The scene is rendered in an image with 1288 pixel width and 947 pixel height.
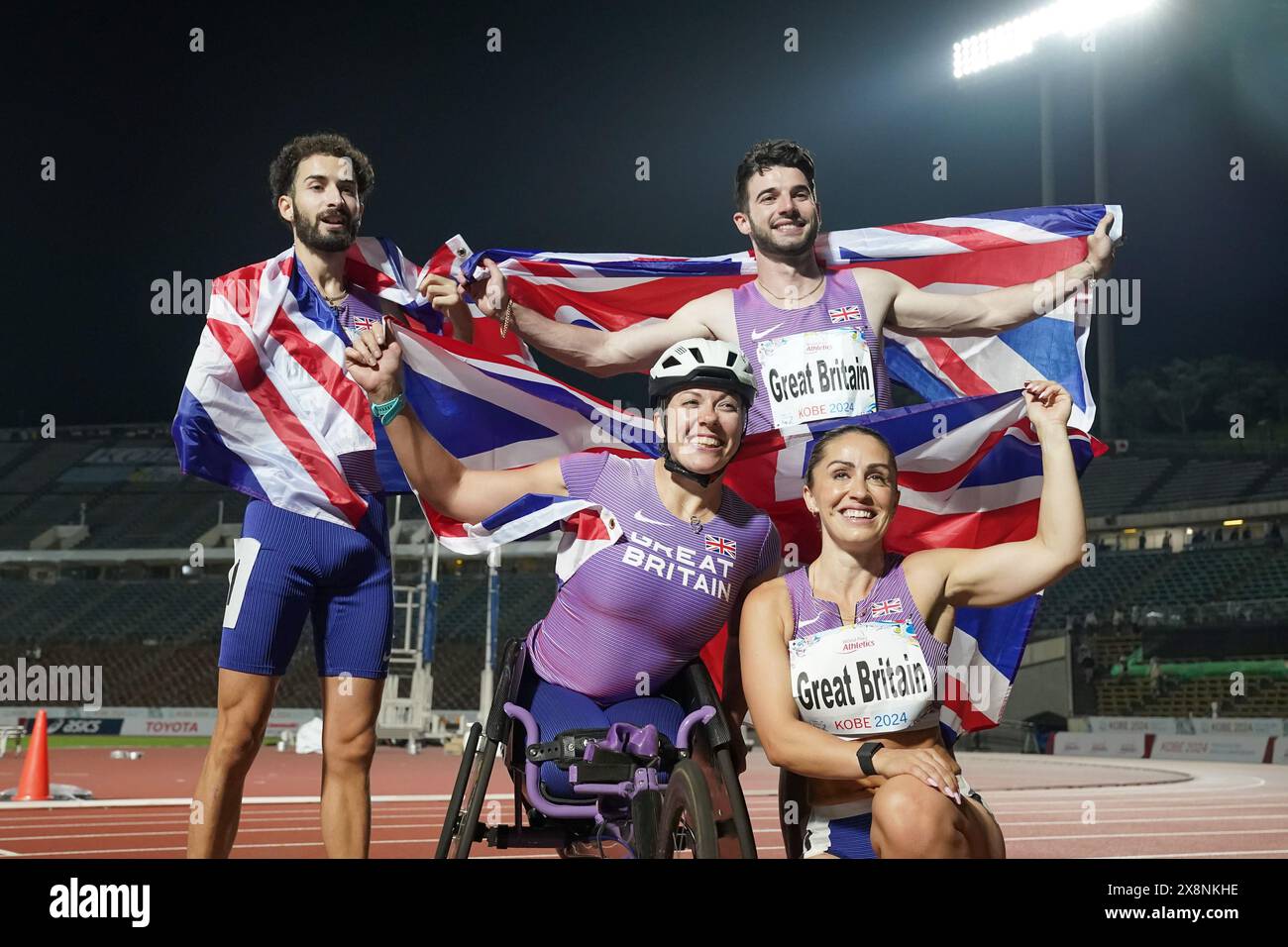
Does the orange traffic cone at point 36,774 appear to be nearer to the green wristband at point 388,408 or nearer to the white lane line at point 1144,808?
the white lane line at point 1144,808

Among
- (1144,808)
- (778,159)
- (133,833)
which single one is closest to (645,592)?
(778,159)

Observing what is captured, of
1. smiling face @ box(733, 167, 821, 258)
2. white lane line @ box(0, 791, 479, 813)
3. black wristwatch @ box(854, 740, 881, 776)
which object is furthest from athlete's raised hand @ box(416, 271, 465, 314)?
white lane line @ box(0, 791, 479, 813)

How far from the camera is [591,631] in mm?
3189

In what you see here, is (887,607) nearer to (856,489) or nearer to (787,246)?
(856,489)

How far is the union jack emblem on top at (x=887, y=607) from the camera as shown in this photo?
2910mm

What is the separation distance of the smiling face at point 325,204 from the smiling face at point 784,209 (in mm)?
1229

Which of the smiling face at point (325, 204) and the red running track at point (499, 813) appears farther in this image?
the red running track at point (499, 813)

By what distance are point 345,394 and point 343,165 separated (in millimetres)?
734

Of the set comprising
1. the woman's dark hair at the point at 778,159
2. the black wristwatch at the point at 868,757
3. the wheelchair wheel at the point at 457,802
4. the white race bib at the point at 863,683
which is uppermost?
the woman's dark hair at the point at 778,159

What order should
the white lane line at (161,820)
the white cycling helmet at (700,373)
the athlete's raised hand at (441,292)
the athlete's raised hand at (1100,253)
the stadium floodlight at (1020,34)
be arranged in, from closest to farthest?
the white cycling helmet at (700,373) → the athlete's raised hand at (441,292) → the athlete's raised hand at (1100,253) → the white lane line at (161,820) → the stadium floodlight at (1020,34)

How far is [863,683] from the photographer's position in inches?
111

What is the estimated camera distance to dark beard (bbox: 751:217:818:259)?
380cm

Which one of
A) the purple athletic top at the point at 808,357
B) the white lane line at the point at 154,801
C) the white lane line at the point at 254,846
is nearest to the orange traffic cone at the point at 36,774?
the white lane line at the point at 154,801
